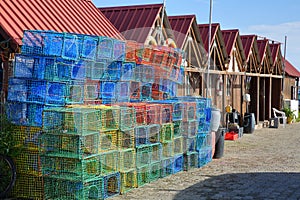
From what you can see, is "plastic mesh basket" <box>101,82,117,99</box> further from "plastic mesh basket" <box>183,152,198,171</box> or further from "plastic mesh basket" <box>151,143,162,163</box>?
"plastic mesh basket" <box>183,152,198,171</box>

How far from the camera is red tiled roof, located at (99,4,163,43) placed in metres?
15.1

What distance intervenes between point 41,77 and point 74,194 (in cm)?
201

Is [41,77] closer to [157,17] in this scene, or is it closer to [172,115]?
[172,115]

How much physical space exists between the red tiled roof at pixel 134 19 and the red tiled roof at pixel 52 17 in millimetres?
625

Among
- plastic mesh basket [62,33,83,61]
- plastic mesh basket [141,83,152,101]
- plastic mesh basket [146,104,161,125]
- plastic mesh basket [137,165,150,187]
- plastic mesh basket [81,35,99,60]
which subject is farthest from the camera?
plastic mesh basket [141,83,152,101]

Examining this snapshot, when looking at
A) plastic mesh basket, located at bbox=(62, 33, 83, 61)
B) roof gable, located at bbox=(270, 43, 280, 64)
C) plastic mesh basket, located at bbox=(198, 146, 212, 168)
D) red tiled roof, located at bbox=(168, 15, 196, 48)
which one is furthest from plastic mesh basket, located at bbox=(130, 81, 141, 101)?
roof gable, located at bbox=(270, 43, 280, 64)

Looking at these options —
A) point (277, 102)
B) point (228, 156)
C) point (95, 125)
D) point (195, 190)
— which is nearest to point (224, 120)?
point (228, 156)

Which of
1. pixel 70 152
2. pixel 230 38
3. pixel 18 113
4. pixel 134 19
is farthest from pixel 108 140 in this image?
pixel 230 38

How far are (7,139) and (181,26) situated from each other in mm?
9803

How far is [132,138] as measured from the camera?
9.38 meters

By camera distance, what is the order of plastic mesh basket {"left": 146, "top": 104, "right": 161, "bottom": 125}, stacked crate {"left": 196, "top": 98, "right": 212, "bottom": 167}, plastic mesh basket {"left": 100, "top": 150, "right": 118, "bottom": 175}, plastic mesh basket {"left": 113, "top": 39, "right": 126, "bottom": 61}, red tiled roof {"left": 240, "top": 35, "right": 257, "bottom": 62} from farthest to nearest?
red tiled roof {"left": 240, "top": 35, "right": 257, "bottom": 62}, stacked crate {"left": 196, "top": 98, "right": 212, "bottom": 167}, plastic mesh basket {"left": 146, "top": 104, "right": 161, "bottom": 125}, plastic mesh basket {"left": 113, "top": 39, "right": 126, "bottom": 61}, plastic mesh basket {"left": 100, "top": 150, "right": 118, "bottom": 175}

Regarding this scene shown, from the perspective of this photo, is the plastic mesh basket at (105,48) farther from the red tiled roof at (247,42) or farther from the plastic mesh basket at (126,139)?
the red tiled roof at (247,42)

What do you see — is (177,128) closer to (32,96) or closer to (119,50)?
(119,50)

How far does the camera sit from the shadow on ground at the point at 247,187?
8937 mm
